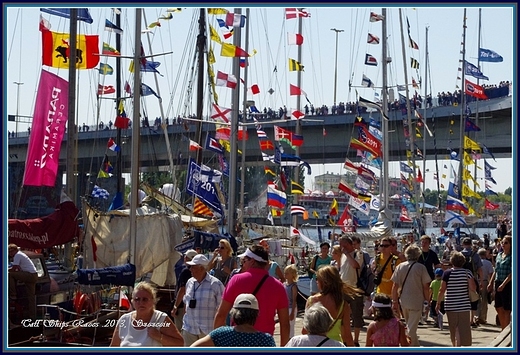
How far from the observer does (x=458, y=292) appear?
12.2 meters

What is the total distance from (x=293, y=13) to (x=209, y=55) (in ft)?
18.1

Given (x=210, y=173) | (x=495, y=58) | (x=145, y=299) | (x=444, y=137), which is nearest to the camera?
(x=145, y=299)

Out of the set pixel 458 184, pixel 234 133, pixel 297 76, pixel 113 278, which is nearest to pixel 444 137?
pixel 458 184

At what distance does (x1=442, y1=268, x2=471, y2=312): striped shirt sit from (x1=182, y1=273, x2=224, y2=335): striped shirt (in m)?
3.48

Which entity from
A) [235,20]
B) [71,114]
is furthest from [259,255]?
[235,20]

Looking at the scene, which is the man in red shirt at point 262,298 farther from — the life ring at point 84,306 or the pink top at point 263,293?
the life ring at point 84,306

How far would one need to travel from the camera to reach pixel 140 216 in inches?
782

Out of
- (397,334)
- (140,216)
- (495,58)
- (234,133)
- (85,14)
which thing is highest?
(495,58)

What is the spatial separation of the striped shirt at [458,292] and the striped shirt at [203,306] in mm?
3478

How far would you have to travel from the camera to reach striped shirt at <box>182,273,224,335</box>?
33.1 feet

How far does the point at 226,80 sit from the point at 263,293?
44.3ft

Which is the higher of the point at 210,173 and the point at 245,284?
the point at 210,173

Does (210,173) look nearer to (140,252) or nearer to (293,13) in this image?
(140,252)

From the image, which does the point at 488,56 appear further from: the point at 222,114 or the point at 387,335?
the point at 387,335
